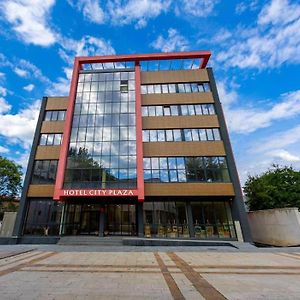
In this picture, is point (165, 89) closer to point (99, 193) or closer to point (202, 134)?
point (202, 134)

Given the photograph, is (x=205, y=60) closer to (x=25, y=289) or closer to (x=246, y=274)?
(x=246, y=274)

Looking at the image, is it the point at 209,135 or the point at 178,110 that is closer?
the point at 209,135

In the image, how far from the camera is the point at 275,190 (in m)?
26.3

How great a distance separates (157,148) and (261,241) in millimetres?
15658

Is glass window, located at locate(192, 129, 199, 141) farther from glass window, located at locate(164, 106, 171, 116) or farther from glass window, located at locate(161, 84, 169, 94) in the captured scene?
glass window, located at locate(161, 84, 169, 94)

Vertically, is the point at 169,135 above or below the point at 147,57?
below

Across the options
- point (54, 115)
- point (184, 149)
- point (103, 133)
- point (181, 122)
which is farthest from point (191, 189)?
point (54, 115)

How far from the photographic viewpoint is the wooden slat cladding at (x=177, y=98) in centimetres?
2505

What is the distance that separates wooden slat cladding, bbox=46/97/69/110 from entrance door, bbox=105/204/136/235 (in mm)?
13985

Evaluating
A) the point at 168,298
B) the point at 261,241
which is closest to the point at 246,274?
the point at 168,298

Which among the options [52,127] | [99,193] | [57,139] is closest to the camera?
[99,193]

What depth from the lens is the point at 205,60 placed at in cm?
2691

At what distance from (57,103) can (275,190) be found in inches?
1195

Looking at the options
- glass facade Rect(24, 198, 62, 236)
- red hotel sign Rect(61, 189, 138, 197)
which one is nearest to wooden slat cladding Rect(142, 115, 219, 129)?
red hotel sign Rect(61, 189, 138, 197)
